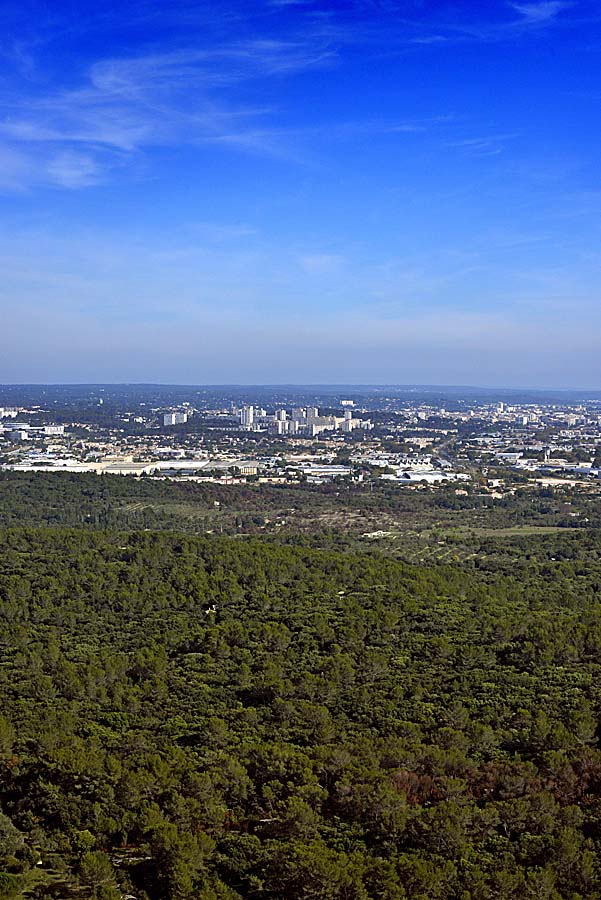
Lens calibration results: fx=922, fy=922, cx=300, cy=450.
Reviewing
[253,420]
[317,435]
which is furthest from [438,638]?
[253,420]

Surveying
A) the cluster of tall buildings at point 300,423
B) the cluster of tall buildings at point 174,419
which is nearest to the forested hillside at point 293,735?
the cluster of tall buildings at point 300,423

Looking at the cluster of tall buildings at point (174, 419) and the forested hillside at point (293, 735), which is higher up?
the cluster of tall buildings at point (174, 419)

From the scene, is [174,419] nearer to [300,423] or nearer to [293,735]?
[300,423]

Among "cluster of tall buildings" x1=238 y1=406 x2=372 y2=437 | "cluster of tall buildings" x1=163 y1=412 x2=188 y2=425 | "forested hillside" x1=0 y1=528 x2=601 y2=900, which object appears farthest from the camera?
"cluster of tall buildings" x1=163 y1=412 x2=188 y2=425

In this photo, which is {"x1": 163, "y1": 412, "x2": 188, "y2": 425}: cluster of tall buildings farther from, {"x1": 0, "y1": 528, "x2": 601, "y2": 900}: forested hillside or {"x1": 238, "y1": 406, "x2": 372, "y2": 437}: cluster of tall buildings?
{"x1": 0, "y1": 528, "x2": 601, "y2": 900}: forested hillside

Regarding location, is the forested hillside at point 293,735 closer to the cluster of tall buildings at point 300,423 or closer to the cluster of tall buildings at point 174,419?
the cluster of tall buildings at point 300,423

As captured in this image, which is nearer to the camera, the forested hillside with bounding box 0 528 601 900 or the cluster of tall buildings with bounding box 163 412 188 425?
the forested hillside with bounding box 0 528 601 900

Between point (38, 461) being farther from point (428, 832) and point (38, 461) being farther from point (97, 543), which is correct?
point (428, 832)

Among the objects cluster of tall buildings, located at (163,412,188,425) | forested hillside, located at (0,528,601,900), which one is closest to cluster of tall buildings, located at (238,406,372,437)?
cluster of tall buildings, located at (163,412,188,425)
